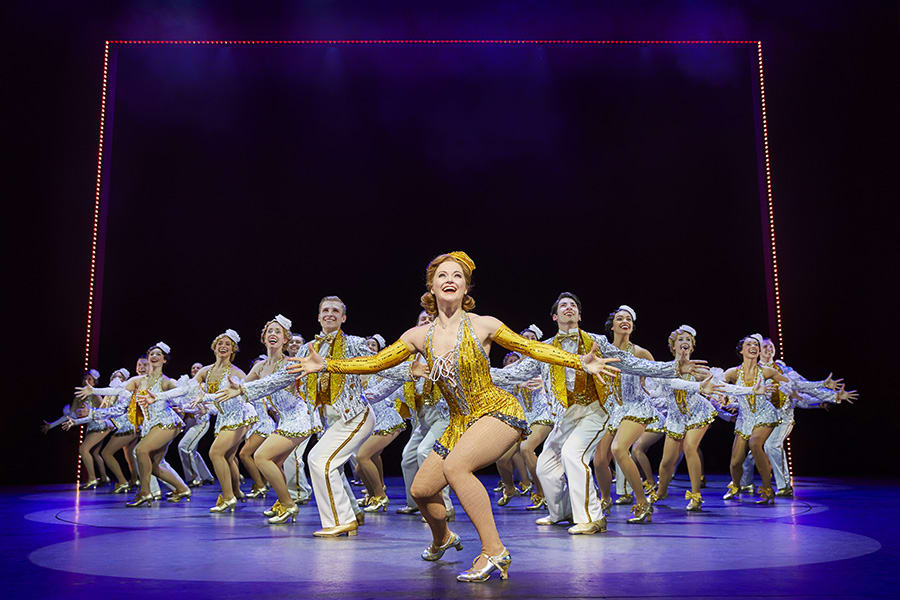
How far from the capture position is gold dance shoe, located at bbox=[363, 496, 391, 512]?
25.7ft

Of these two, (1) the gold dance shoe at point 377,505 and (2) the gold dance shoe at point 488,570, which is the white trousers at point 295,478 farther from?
(2) the gold dance shoe at point 488,570

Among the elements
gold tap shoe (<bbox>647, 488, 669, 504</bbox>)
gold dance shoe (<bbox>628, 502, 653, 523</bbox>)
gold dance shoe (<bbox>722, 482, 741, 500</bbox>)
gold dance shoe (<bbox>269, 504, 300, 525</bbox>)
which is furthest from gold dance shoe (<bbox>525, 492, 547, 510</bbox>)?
gold dance shoe (<bbox>269, 504, 300, 525</bbox>)

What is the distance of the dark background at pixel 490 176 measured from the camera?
12312 mm

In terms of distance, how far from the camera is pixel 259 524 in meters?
6.52

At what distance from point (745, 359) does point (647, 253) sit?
434cm

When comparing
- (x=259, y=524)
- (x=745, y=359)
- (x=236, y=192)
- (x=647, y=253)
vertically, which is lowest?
(x=259, y=524)

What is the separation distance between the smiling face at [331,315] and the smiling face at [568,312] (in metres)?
1.64

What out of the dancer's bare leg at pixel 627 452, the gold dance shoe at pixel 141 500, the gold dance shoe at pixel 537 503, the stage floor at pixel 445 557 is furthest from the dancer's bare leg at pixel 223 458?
the dancer's bare leg at pixel 627 452

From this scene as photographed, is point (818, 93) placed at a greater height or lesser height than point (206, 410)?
greater

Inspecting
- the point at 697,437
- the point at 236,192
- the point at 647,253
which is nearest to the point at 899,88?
the point at 647,253

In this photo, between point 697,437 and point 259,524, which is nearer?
point 259,524

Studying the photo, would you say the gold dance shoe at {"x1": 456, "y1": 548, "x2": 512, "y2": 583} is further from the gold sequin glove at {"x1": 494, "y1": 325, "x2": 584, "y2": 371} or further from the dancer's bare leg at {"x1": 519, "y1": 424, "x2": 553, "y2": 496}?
the dancer's bare leg at {"x1": 519, "y1": 424, "x2": 553, "y2": 496}

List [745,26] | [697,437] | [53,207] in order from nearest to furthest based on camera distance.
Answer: [697,437], [53,207], [745,26]

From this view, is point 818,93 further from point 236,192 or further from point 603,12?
point 236,192
